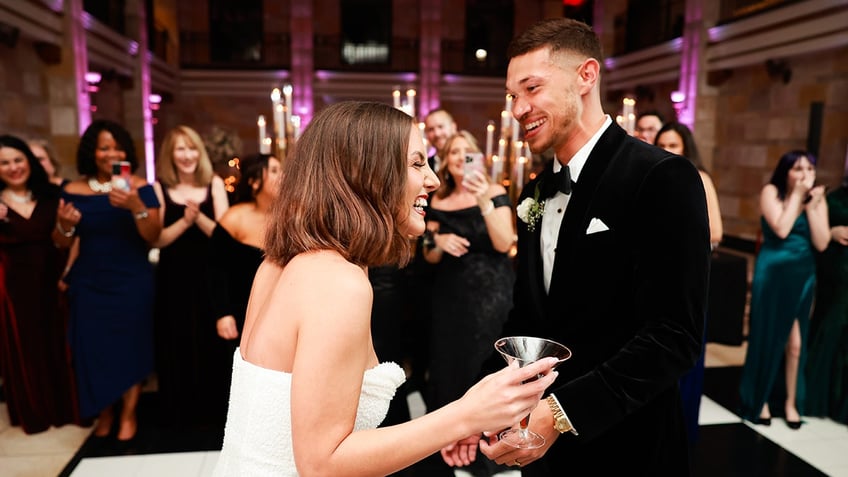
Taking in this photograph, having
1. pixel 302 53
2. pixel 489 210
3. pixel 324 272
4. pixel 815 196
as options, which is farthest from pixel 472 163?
pixel 302 53

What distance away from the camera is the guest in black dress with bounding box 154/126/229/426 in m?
3.69

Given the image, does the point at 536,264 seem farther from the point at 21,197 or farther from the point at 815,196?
the point at 21,197

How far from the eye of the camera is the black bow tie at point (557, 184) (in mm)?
1610

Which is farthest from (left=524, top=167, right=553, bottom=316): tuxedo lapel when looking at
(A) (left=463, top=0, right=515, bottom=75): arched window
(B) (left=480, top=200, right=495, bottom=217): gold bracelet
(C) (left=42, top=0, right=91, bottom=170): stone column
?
(A) (left=463, top=0, right=515, bottom=75): arched window

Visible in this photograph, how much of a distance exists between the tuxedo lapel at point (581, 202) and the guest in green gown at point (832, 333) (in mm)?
3173

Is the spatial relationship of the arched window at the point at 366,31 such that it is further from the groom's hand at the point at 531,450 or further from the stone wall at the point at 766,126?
the groom's hand at the point at 531,450

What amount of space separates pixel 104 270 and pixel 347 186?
284 centimetres

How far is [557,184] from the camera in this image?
1665 millimetres

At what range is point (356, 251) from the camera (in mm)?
1167

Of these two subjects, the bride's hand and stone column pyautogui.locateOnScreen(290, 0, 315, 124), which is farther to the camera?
stone column pyautogui.locateOnScreen(290, 0, 315, 124)

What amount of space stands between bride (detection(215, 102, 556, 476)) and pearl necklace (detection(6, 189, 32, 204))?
311 cm

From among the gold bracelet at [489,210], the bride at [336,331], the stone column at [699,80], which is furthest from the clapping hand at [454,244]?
the stone column at [699,80]

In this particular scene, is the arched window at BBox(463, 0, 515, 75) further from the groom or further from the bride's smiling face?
the bride's smiling face

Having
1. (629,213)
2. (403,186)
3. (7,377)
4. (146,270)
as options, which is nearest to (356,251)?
(403,186)
